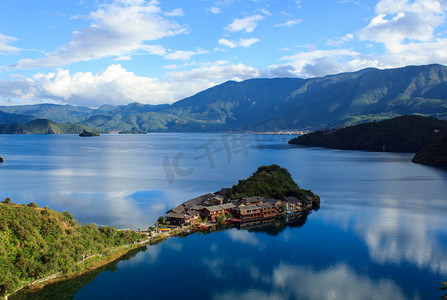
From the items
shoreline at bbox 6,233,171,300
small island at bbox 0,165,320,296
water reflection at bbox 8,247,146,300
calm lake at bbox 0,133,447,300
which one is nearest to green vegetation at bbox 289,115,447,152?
calm lake at bbox 0,133,447,300

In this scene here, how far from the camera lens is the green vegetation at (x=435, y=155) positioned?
200ft

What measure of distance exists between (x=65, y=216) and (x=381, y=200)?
2815cm

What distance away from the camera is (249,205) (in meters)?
28.6

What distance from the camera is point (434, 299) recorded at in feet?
51.9

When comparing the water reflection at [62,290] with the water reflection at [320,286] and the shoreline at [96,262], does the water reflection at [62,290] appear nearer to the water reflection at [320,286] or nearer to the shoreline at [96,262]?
the shoreline at [96,262]

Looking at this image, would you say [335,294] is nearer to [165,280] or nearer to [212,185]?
[165,280]

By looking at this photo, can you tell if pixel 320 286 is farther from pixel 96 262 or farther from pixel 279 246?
pixel 96 262

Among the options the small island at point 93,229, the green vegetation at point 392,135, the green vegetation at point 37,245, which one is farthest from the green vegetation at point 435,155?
the green vegetation at point 37,245

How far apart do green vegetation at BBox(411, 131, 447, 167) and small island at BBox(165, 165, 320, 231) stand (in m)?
38.3

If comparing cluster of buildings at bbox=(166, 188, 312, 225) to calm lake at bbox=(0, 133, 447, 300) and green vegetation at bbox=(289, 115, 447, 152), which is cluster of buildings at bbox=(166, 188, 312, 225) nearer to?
calm lake at bbox=(0, 133, 447, 300)

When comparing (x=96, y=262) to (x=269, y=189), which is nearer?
(x=96, y=262)

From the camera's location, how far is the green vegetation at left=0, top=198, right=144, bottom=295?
15852 mm

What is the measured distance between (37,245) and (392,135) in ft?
291

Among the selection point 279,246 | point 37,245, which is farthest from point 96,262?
point 279,246
